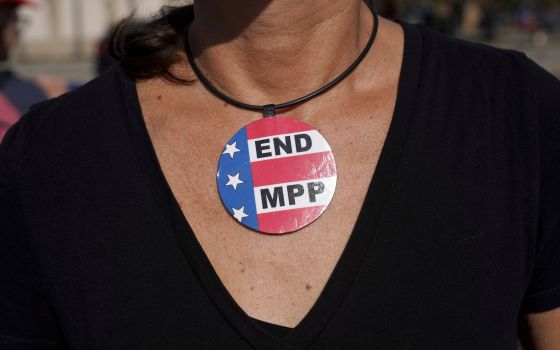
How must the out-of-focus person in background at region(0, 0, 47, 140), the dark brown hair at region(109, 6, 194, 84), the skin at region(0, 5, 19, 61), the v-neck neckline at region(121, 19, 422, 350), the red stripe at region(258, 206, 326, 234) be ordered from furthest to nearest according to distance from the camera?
the skin at region(0, 5, 19, 61) → the out-of-focus person in background at region(0, 0, 47, 140) → the dark brown hair at region(109, 6, 194, 84) → the red stripe at region(258, 206, 326, 234) → the v-neck neckline at region(121, 19, 422, 350)

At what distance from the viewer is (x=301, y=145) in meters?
1.26

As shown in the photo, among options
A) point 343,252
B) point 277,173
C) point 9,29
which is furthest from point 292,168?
point 9,29

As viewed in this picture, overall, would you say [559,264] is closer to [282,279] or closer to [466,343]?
[466,343]

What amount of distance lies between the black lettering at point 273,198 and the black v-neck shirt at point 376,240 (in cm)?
13

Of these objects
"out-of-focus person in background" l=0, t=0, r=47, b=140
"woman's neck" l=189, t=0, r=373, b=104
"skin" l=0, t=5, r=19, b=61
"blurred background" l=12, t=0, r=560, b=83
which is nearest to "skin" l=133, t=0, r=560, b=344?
"woman's neck" l=189, t=0, r=373, b=104

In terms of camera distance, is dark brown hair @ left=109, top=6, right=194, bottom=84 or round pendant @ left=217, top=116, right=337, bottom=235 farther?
dark brown hair @ left=109, top=6, right=194, bottom=84

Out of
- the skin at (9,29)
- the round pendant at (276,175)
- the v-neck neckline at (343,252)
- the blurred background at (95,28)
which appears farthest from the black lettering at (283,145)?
the blurred background at (95,28)

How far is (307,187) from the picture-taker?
1.24 metres

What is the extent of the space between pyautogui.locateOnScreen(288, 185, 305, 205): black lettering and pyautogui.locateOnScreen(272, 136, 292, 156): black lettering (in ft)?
0.19

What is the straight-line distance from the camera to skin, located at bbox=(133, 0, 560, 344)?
1194 millimetres

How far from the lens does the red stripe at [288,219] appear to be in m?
1.22

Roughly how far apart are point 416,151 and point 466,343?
28cm

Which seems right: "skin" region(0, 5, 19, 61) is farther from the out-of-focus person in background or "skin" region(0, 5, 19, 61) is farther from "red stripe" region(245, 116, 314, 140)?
"red stripe" region(245, 116, 314, 140)

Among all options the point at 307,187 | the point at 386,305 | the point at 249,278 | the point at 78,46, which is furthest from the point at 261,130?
the point at 78,46
